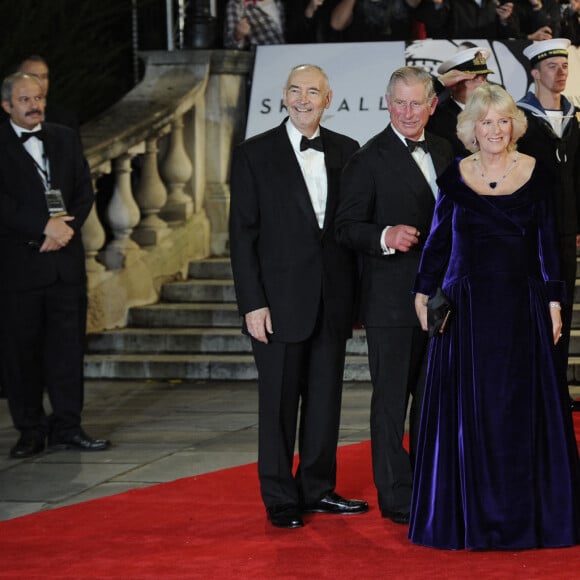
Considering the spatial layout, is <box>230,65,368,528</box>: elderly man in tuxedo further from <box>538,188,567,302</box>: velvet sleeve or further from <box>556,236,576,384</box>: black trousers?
<box>556,236,576,384</box>: black trousers

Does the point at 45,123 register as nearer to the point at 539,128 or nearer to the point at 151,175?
the point at 539,128

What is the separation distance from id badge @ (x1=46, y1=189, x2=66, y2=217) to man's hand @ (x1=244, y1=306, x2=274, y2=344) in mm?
2023

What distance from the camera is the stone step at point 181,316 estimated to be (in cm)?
1115

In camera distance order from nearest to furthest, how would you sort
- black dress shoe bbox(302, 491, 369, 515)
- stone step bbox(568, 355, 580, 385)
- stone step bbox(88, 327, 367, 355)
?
1. black dress shoe bbox(302, 491, 369, 515)
2. stone step bbox(568, 355, 580, 385)
3. stone step bbox(88, 327, 367, 355)

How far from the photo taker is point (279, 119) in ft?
39.7

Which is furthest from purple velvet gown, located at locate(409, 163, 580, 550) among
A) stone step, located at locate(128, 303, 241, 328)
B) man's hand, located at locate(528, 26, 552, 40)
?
Result: man's hand, located at locate(528, 26, 552, 40)

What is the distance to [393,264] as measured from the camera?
6.44 m

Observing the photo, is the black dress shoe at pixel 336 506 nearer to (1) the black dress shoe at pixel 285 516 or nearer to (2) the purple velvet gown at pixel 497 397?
(1) the black dress shoe at pixel 285 516

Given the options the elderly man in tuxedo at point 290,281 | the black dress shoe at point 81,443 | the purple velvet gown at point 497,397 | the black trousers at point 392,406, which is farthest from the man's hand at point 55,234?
the purple velvet gown at point 497,397

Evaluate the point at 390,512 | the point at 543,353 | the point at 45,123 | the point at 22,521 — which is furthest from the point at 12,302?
the point at 543,353

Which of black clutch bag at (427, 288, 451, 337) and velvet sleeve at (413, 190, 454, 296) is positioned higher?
velvet sleeve at (413, 190, 454, 296)

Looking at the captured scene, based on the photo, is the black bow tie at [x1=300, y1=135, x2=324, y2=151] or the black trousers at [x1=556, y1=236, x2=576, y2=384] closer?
the black bow tie at [x1=300, y1=135, x2=324, y2=151]

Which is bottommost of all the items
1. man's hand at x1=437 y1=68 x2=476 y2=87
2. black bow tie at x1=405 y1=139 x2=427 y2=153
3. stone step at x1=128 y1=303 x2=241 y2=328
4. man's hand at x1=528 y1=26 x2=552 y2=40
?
stone step at x1=128 y1=303 x2=241 y2=328

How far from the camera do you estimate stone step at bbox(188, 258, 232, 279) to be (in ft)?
39.0
